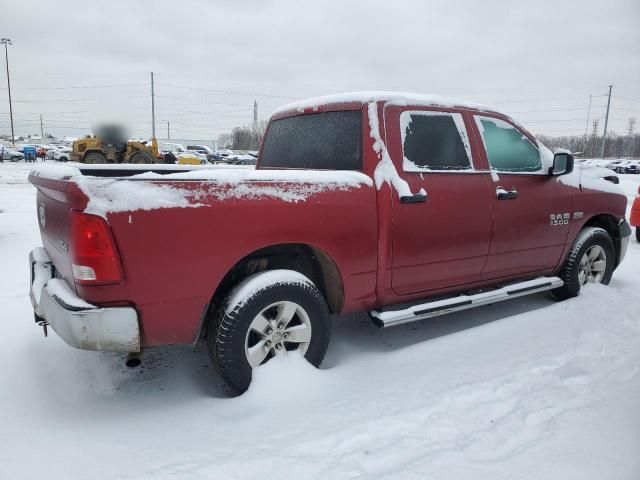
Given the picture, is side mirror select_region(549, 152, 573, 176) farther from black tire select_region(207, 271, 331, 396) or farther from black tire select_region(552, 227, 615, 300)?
black tire select_region(207, 271, 331, 396)

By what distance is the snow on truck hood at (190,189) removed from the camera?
87.9 inches

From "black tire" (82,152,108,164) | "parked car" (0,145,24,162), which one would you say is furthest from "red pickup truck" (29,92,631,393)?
"parked car" (0,145,24,162)

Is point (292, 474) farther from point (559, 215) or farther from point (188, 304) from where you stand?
point (559, 215)

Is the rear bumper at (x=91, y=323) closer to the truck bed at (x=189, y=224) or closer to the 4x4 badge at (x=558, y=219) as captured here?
the truck bed at (x=189, y=224)

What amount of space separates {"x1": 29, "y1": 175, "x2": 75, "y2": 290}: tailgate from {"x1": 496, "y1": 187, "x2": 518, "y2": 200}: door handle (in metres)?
3.02

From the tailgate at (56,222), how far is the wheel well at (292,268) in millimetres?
839

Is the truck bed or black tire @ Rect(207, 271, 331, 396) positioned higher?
the truck bed

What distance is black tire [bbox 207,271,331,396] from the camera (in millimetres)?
2596

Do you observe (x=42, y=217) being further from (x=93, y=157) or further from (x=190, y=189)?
(x=93, y=157)

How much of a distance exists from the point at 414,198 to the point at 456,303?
954 mm

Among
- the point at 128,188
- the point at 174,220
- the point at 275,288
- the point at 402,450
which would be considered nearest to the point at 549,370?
the point at 402,450

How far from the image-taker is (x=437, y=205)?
3.31 meters

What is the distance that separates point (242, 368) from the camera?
8.74ft

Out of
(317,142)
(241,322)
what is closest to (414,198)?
(317,142)
